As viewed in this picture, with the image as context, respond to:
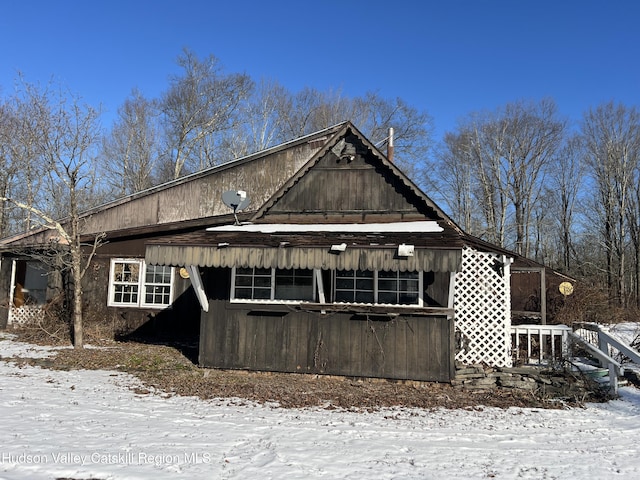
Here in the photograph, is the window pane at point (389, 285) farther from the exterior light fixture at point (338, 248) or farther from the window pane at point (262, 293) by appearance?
the window pane at point (262, 293)

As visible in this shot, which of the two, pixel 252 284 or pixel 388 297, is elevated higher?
pixel 252 284

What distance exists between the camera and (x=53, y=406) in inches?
245

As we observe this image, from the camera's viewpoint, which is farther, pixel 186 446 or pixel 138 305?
pixel 138 305

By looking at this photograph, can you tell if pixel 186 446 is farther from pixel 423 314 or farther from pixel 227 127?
pixel 227 127

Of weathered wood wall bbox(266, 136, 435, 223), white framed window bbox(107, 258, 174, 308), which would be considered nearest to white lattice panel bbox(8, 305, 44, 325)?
white framed window bbox(107, 258, 174, 308)

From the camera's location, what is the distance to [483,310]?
28.3 ft

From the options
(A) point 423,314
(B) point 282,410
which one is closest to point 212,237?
(B) point 282,410

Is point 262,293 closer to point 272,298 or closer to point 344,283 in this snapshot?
point 272,298

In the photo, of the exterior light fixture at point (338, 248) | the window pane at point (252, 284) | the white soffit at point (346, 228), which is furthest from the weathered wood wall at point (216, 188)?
the exterior light fixture at point (338, 248)

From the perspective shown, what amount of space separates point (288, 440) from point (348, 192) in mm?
6683

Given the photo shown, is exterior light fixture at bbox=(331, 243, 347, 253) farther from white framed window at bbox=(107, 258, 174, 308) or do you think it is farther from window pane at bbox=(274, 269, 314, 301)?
white framed window at bbox=(107, 258, 174, 308)

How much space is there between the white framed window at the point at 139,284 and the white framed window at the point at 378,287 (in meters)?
6.90

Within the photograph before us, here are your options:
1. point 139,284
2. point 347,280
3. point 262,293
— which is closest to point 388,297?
point 347,280

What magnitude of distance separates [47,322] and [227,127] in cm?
2015
